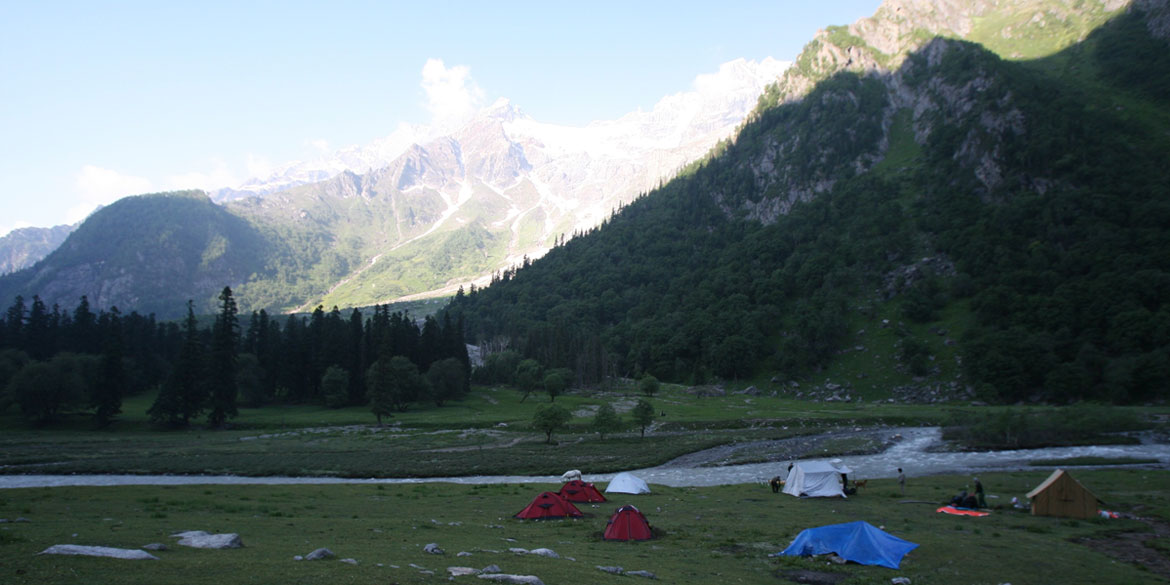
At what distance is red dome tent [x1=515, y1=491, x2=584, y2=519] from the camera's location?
114ft

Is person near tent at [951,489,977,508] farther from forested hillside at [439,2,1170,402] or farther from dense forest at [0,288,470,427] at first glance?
forested hillside at [439,2,1170,402]

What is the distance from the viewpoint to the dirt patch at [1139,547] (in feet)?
77.7

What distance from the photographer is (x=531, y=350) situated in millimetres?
181125

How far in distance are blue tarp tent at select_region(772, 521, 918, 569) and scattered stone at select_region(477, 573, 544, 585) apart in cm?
1279

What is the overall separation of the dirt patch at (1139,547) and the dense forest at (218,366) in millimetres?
90869

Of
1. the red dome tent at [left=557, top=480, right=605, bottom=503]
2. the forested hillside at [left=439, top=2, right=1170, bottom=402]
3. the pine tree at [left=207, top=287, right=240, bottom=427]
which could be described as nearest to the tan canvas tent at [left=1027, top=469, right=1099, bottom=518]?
the red dome tent at [left=557, top=480, right=605, bottom=503]

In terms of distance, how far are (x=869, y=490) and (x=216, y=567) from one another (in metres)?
44.4

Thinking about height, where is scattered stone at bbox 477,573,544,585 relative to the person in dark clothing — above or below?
above

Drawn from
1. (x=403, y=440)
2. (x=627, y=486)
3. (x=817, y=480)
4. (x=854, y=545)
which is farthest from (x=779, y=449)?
(x=854, y=545)

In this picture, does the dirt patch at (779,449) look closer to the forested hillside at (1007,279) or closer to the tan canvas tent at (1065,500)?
the tan canvas tent at (1065,500)

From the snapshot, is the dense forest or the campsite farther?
the dense forest

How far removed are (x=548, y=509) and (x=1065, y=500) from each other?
1150 inches

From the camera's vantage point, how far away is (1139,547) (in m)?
26.6

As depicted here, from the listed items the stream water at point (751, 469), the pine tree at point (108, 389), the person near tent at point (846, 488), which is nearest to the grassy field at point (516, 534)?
the person near tent at point (846, 488)
